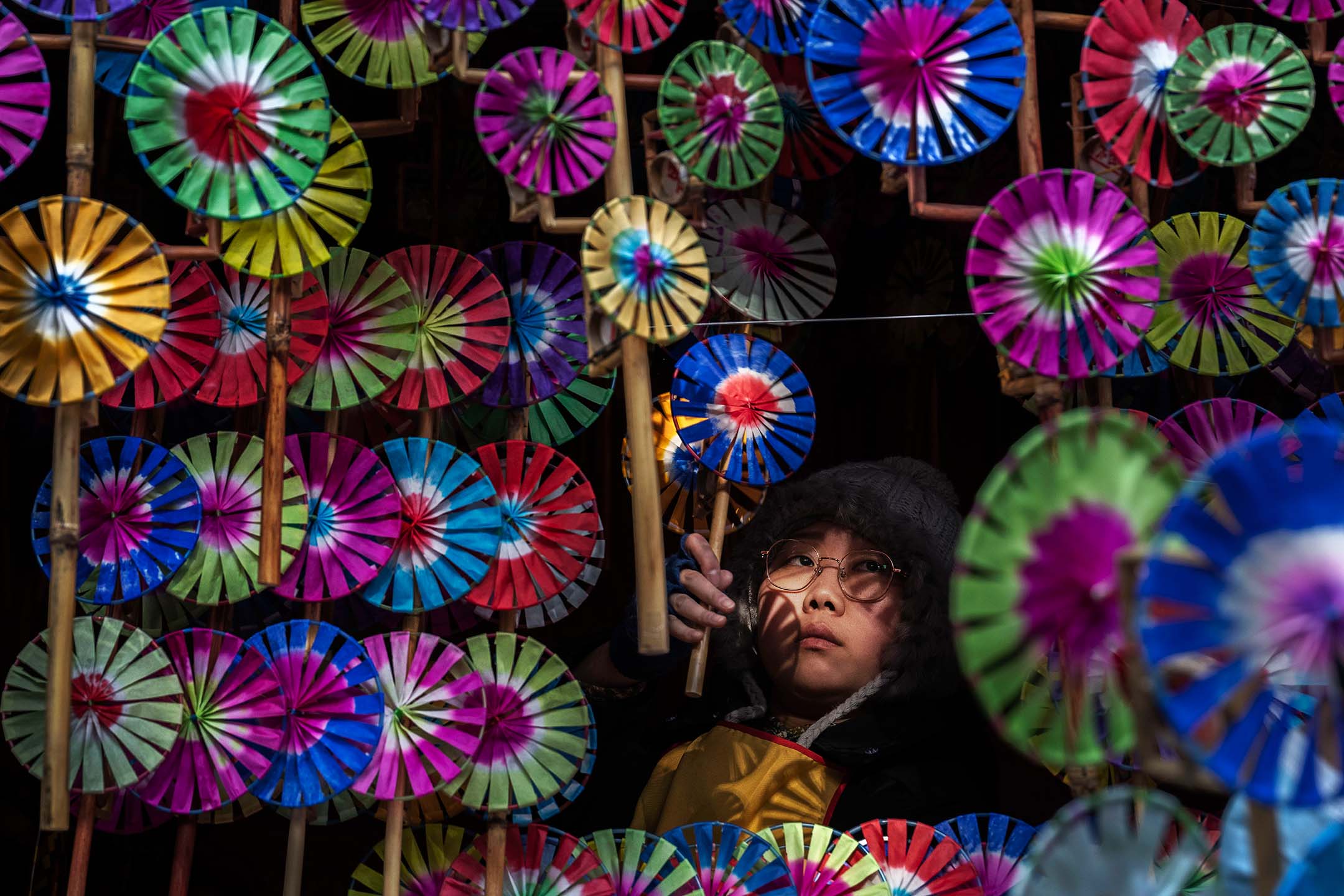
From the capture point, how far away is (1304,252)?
3.04 feet

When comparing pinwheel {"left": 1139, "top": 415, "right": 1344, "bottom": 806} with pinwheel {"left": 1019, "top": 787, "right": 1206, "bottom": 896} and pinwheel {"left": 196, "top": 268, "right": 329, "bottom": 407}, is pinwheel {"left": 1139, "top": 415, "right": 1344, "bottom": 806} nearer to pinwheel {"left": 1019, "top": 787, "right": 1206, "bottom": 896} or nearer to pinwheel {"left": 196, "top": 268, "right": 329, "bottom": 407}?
pinwheel {"left": 1019, "top": 787, "right": 1206, "bottom": 896}

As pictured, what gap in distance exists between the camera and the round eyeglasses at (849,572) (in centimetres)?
139

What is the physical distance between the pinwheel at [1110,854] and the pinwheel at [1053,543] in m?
0.04

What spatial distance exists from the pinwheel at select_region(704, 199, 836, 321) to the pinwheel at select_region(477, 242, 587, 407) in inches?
6.2

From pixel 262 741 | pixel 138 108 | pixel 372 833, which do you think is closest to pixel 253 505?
pixel 262 741

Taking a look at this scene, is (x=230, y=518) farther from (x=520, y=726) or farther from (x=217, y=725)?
(x=520, y=726)

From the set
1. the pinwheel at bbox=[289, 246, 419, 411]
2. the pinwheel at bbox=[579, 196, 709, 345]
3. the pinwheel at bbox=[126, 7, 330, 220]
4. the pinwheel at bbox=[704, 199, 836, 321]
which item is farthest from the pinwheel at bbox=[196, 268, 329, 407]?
the pinwheel at bbox=[704, 199, 836, 321]

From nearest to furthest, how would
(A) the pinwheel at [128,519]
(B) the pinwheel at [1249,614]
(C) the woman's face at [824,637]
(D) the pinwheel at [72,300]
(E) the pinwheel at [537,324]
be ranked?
Answer: (B) the pinwheel at [1249,614]
(D) the pinwheel at [72,300]
(A) the pinwheel at [128,519]
(E) the pinwheel at [537,324]
(C) the woman's face at [824,637]

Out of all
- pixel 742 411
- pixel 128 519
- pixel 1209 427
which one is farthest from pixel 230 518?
pixel 1209 427

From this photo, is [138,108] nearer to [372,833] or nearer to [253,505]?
[253,505]

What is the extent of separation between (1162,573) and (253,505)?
68cm

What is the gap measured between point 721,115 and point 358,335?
331 mm

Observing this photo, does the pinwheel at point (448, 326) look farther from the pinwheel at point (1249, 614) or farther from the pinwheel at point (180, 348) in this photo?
the pinwheel at point (1249, 614)

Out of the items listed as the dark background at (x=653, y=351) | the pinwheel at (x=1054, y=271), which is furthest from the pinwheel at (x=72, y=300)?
the pinwheel at (x=1054, y=271)
